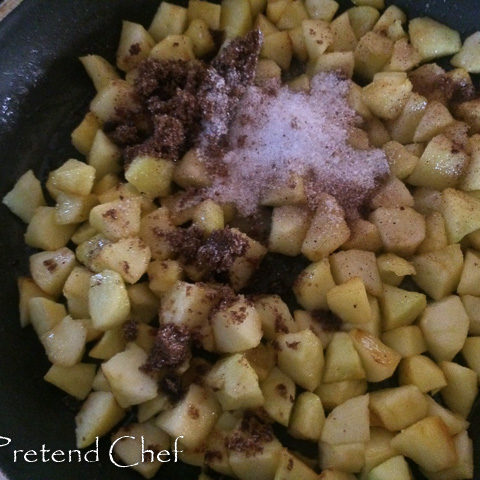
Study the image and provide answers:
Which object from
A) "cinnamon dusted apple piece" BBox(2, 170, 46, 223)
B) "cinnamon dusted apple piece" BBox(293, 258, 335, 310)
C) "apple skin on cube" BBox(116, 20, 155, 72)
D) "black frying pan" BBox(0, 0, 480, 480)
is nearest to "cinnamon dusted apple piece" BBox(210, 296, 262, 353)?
"cinnamon dusted apple piece" BBox(293, 258, 335, 310)

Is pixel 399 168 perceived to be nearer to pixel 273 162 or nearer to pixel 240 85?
pixel 273 162

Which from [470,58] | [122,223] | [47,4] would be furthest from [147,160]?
[470,58]

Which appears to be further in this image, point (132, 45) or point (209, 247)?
point (132, 45)

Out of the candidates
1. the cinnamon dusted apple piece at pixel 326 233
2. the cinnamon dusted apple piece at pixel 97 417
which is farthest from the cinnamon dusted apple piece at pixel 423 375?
the cinnamon dusted apple piece at pixel 97 417

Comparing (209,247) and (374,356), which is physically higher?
(209,247)

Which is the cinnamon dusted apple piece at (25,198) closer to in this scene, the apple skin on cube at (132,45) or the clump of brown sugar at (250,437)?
the apple skin on cube at (132,45)

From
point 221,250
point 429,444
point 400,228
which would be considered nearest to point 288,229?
point 221,250

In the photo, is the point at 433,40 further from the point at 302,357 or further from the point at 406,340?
the point at 302,357

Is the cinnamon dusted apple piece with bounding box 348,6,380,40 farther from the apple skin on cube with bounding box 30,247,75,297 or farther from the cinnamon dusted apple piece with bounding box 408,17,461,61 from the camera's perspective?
the apple skin on cube with bounding box 30,247,75,297

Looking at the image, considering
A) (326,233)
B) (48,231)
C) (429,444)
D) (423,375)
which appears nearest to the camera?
(429,444)
